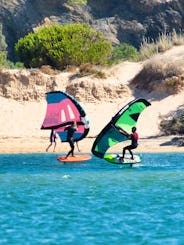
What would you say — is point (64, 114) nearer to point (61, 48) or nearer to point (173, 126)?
point (173, 126)

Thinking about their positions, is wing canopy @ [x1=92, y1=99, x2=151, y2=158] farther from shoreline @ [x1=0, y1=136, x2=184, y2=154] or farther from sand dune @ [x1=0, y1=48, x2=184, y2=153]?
sand dune @ [x1=0, y1=48, x2=184, y2=153]

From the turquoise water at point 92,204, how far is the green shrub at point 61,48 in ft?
63.3

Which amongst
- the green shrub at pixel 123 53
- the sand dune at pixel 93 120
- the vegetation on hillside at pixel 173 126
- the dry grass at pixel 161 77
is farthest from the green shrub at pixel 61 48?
the vegetation on hillside at pixel 173 126

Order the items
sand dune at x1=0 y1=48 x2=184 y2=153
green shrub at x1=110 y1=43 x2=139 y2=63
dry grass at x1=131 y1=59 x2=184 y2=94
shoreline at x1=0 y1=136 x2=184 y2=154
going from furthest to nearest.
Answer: green shrub at x1=110 y1=43 x2=139 y2=63, dry grass at x1=131 y1=59 x2=184 y2=94, sand dune at x1=0 y1=48 x2=184 y2=153, shoreline at x1=0 y1=136 x2=184 y2=154

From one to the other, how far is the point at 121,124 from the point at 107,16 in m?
43.7

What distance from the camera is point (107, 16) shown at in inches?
2655

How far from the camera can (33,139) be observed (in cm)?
3616

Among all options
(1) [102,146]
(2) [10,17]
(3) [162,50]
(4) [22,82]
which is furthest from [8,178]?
(2) [10,17]

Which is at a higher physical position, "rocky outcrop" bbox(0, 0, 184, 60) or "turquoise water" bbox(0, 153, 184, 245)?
"rocky outcrop" bbox(0, 0, 184, 60)

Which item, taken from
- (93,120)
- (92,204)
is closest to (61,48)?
(93,120)

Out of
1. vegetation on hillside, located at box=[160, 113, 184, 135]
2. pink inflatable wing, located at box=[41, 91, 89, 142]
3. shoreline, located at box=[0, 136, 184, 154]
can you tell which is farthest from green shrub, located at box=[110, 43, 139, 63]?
pink inflatable wing, located at box=[41, 91, 89, 142]

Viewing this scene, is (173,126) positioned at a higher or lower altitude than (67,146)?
higher

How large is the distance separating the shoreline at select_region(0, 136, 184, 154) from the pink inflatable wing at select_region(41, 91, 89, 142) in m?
5.41

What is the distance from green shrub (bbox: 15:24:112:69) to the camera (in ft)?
149
